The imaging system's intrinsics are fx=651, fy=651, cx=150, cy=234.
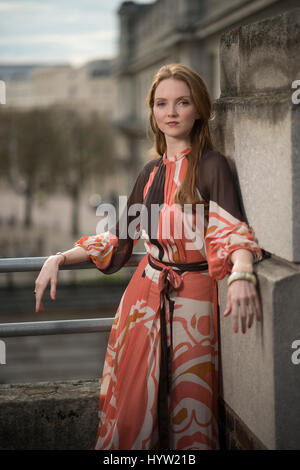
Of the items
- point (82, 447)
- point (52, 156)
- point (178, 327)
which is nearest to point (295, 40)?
point (178, 327)

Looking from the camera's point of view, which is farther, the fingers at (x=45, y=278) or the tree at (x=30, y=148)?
the tree at (x=30, y=148)

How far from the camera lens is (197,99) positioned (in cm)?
283

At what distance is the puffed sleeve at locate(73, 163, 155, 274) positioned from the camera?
3162mm

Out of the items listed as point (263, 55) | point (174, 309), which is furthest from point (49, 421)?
point (263, 55)

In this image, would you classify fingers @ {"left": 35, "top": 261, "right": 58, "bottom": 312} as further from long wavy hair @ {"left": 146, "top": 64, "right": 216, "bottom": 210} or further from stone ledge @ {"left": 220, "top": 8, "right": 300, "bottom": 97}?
stone ledge @ {"left": 220, "top": 8, "right": 300, "bottom": 97}

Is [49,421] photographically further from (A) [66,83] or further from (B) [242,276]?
(A) [66,83]

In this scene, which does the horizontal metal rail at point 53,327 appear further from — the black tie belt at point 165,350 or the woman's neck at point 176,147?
the woman's neck at point 176,147

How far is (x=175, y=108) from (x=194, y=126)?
0.15m

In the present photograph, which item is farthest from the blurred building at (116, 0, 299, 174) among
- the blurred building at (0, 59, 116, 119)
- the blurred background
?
the blurred building at (0, 59, 116, 119)

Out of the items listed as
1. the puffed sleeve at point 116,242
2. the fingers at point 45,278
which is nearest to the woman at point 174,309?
the fingers at point 45,278

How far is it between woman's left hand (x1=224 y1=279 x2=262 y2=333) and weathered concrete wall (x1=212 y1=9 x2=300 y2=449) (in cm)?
3

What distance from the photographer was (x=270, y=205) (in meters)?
2.44

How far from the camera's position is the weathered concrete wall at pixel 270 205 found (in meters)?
2.32

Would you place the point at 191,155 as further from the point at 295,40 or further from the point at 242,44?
the point at 295,40
